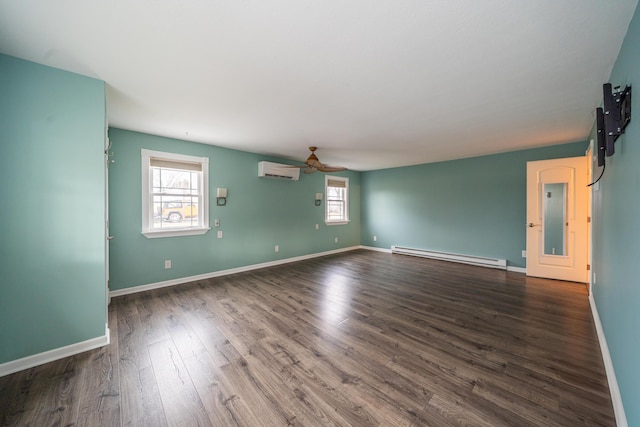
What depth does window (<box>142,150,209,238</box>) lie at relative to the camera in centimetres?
378

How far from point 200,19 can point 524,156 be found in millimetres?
5769

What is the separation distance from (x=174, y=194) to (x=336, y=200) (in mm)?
4197

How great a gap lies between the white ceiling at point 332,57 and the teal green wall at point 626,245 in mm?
324

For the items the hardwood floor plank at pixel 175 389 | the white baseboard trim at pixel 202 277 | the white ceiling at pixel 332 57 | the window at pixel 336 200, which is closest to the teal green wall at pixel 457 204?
the window at pixel 336 200

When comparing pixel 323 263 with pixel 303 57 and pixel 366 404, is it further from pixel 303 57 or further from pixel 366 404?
pixel 303 57

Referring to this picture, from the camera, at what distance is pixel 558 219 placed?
4168 millimetres

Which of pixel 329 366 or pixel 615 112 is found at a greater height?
pixel 615 112

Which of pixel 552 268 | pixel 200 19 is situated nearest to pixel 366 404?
pixel 200 19

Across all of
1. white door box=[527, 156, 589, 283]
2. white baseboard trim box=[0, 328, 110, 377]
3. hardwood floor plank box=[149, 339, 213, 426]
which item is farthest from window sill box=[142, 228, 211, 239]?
white door box=[527, 156, 589, 283]

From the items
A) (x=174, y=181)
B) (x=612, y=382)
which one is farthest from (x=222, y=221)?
(x=612, y=382)

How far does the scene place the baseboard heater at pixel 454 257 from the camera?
504 cm

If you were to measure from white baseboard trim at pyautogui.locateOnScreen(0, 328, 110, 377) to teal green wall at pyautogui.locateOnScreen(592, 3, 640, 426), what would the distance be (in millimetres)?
3764

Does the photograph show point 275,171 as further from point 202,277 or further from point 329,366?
point 329,366

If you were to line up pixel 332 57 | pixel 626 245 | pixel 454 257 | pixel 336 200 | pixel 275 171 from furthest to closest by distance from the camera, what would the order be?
pixel 336 200
pixel 454 257
pixel 275 171
pixel 332 57
pixel 626 245
